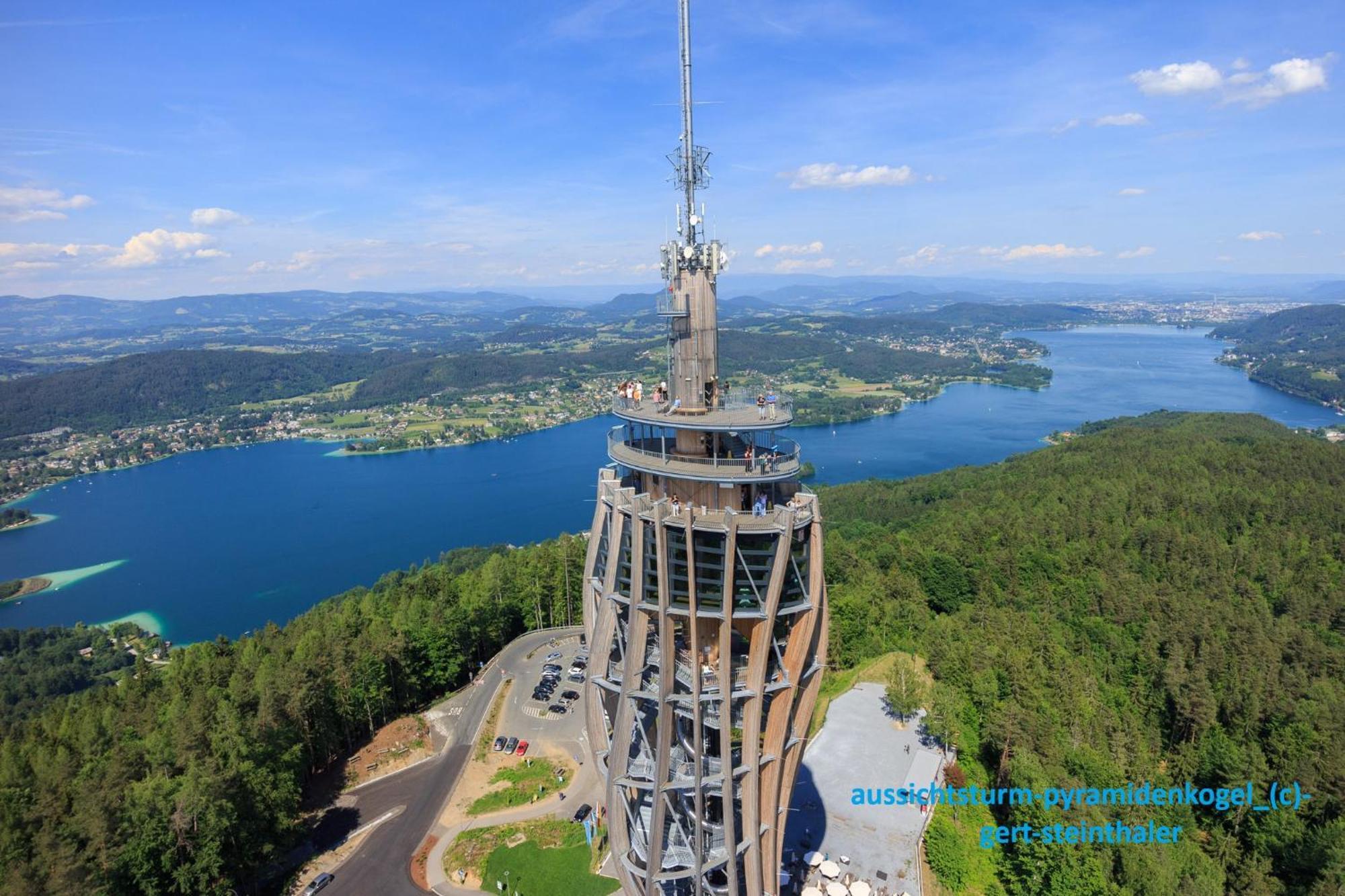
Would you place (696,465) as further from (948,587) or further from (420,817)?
(948,587)

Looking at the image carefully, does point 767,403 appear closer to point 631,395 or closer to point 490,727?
point 631,395

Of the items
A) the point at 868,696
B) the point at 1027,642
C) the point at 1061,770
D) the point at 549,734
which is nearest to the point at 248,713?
the point at 549,734

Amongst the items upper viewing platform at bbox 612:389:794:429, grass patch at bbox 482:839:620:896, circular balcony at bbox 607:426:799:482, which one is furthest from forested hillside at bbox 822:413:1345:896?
upper viewing platform at bbox 612:389:794:429

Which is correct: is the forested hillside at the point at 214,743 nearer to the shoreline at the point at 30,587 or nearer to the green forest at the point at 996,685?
the green forest at the point at 996,685

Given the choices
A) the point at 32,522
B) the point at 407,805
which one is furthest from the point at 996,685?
the point at 32,522

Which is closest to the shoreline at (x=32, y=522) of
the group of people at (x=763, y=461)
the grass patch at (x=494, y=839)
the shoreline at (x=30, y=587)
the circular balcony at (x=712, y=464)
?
the shoreline at (x=30, y=587)

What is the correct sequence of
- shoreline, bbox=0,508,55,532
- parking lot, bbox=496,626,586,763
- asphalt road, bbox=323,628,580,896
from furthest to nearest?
shoreline, bbox=0,508,55,532, parking lot, bbox=496,626,586,763, asphalt road, bbox=323,628,580,896

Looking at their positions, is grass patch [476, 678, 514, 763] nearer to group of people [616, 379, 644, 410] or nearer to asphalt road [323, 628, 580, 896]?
asphalt road [323, 628, 580, 896]

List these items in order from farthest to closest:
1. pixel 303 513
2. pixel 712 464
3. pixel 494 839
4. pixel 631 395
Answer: pixel 303 513
pixel 494 839
pixel 631 395
pixel 712 464
